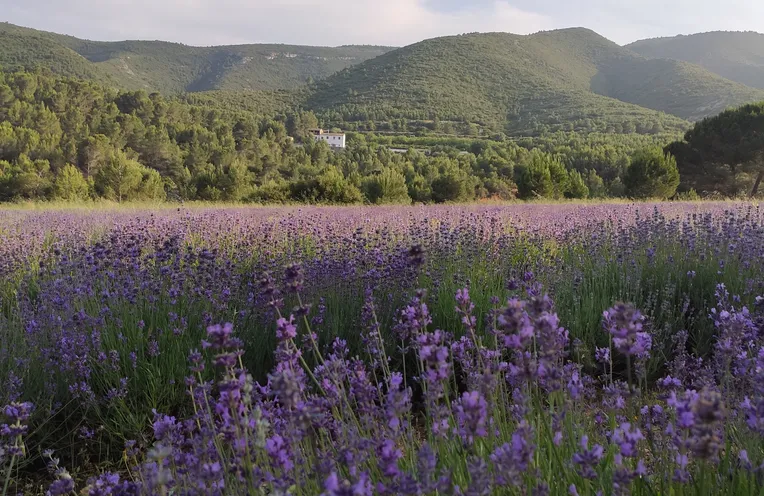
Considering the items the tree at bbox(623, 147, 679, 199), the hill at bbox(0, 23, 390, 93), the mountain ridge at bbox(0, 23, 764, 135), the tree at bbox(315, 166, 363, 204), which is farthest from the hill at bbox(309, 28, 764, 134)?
the tree at bbox(315, 166, 363, 204)

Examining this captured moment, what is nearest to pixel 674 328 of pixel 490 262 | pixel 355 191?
pixel 490 262

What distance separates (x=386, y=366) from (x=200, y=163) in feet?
115

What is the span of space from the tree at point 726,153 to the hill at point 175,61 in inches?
2661

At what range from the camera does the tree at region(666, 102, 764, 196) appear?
82.8 ft

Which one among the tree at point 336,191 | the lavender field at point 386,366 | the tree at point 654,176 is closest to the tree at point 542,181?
the tree at point 654,176

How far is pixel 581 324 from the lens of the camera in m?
3.10

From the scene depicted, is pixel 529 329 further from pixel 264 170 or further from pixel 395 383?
pixel 264 170

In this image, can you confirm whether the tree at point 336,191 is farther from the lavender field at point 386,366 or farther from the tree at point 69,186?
the lavender field at point 386,366

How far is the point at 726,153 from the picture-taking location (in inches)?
1016

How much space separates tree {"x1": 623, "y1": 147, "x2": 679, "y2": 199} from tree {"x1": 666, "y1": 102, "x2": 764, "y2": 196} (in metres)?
3.01

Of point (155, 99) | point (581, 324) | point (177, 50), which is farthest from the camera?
point (177, 50)

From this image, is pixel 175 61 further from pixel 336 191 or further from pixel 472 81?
pixel 336 191

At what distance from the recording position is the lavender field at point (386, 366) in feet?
3.41

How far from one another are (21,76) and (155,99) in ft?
28.4
